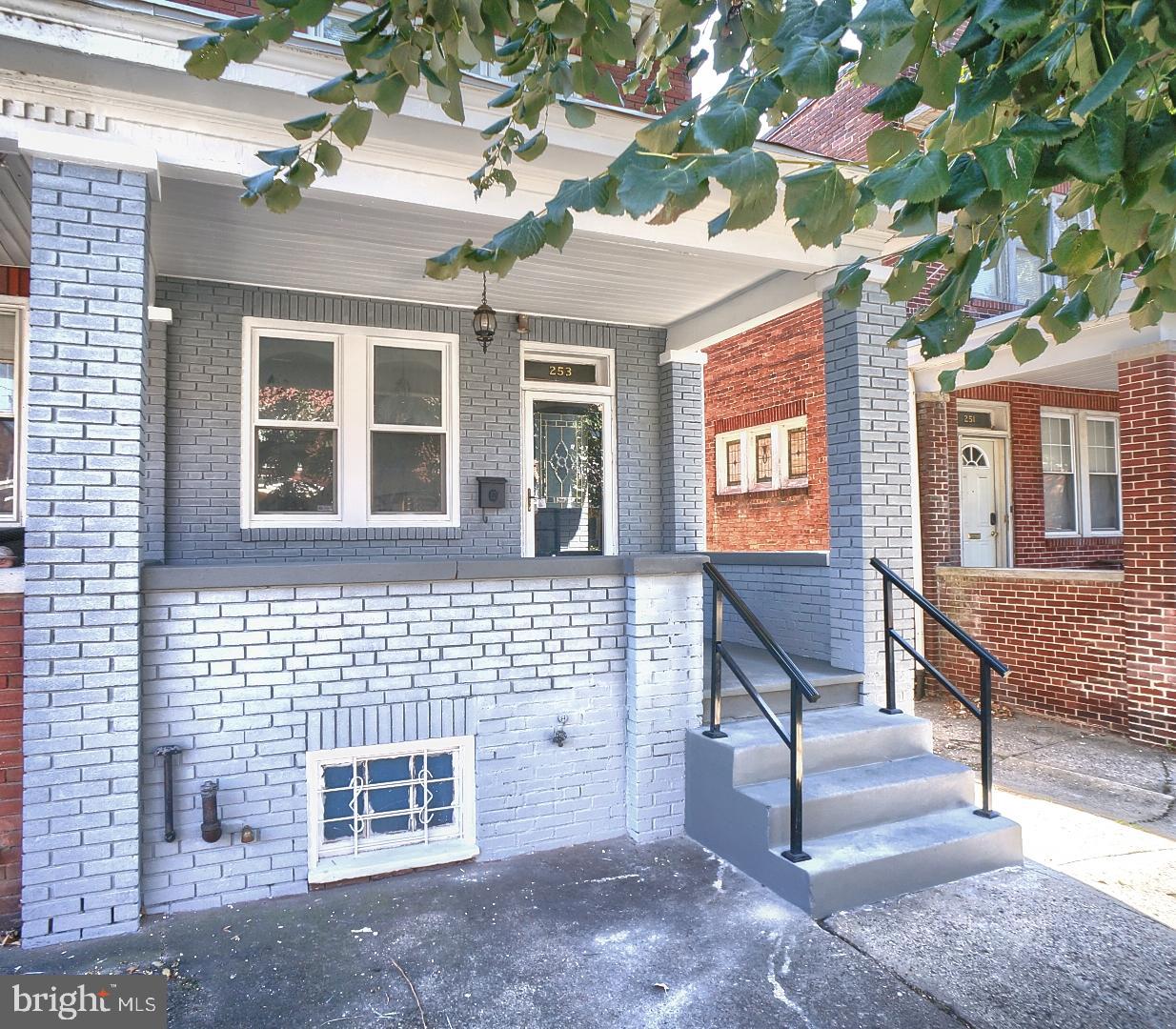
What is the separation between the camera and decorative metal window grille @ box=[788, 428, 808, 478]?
885cm

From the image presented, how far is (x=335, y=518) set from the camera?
545 centimetres

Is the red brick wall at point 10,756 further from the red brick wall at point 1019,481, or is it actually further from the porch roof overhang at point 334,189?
the red brick wall at point 1019,481

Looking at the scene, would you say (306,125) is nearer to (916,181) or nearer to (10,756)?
(916,181)

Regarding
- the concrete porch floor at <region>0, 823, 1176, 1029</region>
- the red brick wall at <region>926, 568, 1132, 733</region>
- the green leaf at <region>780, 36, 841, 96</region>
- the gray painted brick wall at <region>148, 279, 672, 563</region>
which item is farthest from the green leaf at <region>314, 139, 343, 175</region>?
the red brick wall at <region>926, 568, 1132, 733</region>

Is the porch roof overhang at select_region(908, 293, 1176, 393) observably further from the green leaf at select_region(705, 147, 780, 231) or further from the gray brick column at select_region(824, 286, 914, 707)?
the green leaf at select_region(705, 147, 780, 231)

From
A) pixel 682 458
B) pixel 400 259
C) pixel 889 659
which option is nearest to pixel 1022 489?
pixel 682 458

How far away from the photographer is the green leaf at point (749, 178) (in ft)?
4.60

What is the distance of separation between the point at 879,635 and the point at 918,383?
4.03 meters

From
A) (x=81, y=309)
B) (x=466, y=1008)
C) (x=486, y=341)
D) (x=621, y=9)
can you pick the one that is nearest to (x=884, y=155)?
(x=621, y=9)

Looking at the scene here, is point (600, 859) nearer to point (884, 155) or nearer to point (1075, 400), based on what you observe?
point (884, 155)

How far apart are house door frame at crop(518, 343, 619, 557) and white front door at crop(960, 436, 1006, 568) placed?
14.7 feet

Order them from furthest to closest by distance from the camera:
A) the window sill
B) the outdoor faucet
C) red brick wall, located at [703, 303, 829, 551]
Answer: red brick wall, located at [703, 303, 829, 551] → the window sill → the outdoor faucet

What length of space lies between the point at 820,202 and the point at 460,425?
15.0 ft

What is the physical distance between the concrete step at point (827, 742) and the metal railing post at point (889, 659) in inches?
4.1
